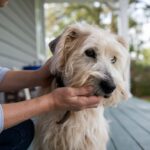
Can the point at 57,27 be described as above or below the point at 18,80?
above

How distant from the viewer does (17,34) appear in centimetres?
673

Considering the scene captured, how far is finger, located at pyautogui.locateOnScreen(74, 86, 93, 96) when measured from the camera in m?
2.10

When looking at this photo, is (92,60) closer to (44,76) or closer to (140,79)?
(44,76)

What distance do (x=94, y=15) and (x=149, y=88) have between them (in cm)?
1059

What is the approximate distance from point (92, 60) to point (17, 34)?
14.8 ft

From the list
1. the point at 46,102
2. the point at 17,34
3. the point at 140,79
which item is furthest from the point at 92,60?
the point at 140,79

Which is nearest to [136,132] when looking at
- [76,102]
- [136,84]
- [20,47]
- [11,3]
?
[76,102]

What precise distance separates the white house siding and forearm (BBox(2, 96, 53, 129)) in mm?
3297

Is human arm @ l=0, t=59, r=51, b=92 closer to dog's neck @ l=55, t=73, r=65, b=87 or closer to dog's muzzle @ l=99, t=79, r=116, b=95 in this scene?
dog's neck @ l=55, t=73, r=65, b=87

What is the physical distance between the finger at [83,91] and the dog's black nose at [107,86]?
0.20 feet

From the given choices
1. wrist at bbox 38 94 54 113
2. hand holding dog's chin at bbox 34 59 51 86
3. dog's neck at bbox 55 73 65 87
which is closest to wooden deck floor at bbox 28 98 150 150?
hand holding dog's chin at bbox 34 59 51 86

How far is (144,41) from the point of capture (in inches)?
973

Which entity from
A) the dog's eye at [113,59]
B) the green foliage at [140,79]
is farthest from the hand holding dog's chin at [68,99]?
the green foliage at [140,79]

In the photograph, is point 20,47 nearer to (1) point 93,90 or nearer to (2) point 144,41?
(1) point 93,90
